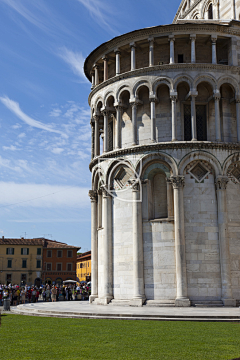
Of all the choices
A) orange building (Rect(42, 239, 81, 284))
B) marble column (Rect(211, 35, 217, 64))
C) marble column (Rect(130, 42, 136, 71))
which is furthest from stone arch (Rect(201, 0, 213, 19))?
orange building (Rect(42, 239, 81, 284))

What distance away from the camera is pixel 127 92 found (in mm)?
27156

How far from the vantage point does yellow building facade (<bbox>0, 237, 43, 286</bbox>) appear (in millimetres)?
83312

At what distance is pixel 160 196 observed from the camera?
2544cm

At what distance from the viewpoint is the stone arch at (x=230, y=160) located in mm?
24750

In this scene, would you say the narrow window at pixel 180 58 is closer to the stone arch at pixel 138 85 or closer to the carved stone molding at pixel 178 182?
the stone arch at pixel 138 85

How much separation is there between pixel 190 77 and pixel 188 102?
1517mm


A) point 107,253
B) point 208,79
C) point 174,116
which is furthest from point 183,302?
point 208,79

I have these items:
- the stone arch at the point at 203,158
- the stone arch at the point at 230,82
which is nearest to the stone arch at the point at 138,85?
the stone arch at the point at 230,82

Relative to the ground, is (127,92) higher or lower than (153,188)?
higher

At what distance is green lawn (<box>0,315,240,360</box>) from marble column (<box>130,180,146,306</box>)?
6.97m

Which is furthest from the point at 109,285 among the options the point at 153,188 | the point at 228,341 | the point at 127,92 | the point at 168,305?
the point at 228,341

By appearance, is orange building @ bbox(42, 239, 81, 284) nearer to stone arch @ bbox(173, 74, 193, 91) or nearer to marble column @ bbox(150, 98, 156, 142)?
marble column @ bbox(150, 98, 156, 142)

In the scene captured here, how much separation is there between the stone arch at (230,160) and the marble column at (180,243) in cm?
265

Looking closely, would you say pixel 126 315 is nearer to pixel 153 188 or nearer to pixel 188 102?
pixel 153 188
